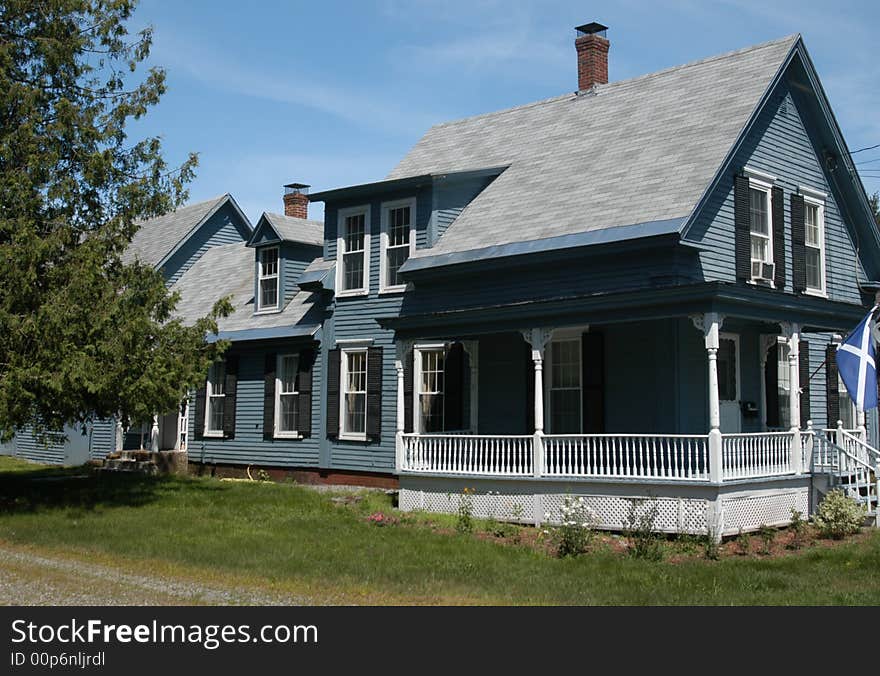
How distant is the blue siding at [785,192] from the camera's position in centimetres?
1777

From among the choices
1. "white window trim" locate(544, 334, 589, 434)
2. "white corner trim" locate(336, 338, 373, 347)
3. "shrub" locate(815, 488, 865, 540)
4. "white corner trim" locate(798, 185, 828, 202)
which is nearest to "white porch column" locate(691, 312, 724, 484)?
"shrub" locate(815, 488, 865, 540)

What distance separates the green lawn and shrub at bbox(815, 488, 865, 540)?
0.57 metres

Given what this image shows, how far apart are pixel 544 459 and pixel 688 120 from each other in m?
7.34

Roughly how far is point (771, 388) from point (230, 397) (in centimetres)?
1387

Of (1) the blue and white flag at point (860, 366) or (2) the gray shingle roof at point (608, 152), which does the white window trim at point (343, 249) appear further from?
(1) the blue and white flag at point (860, 366)

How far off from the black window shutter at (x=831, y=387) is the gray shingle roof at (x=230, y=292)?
39.1ft

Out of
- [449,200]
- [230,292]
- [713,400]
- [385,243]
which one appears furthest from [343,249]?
[713,400]

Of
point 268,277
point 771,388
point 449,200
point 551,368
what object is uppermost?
point 449,200

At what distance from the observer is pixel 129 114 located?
19094 millimetres

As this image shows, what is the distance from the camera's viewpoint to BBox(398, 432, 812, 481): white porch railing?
15.6 metres

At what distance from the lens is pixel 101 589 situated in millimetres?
10797

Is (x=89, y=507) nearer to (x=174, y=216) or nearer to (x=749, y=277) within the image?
(x=749, y=277)

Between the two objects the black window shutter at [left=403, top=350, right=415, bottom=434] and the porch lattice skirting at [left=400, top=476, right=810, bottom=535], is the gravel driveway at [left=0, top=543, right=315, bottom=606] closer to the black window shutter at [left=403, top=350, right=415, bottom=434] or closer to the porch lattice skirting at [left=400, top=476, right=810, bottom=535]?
the porch lattice skirting at [left=400, top=476, right=810, bottom=535]

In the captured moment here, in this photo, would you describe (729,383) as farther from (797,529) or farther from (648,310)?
(648,310)
